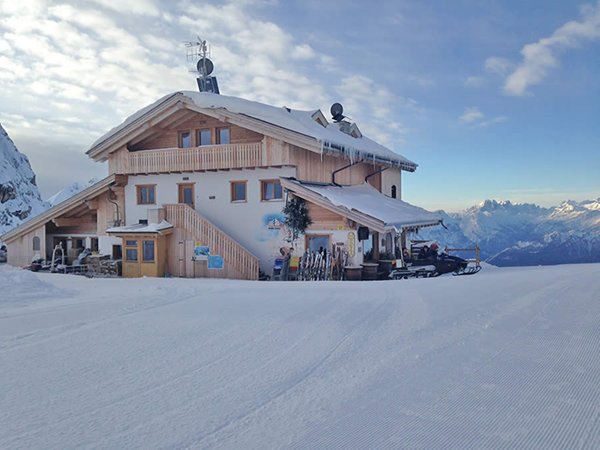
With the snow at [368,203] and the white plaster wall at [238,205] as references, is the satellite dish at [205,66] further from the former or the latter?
the snow at [368,203]

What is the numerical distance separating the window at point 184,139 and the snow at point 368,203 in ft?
19.4

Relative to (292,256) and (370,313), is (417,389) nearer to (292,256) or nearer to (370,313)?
(370,313)

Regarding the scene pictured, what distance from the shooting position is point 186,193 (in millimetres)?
19906

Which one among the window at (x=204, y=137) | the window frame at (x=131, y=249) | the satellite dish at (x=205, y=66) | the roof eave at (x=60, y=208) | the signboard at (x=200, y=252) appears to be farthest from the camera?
the satellite dish at (x=205, y=66)

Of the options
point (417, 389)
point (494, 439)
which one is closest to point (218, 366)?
point (417, 389)

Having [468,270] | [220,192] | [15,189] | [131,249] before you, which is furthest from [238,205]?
[15,189]

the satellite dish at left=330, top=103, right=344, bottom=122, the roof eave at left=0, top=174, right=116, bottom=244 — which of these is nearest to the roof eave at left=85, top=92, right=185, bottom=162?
the roof eave at left=0, top=174, right=116, bottom=244

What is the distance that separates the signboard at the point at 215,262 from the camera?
17641 mm

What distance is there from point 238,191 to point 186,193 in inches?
107

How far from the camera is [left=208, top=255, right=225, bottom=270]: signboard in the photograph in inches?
695

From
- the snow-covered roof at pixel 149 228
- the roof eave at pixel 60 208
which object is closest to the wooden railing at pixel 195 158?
the roof eave at pixel 60 208

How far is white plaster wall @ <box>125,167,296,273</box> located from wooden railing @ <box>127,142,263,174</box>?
0.50 meters

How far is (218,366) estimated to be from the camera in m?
4.55

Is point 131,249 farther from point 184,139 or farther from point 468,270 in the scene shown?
point 468,270
